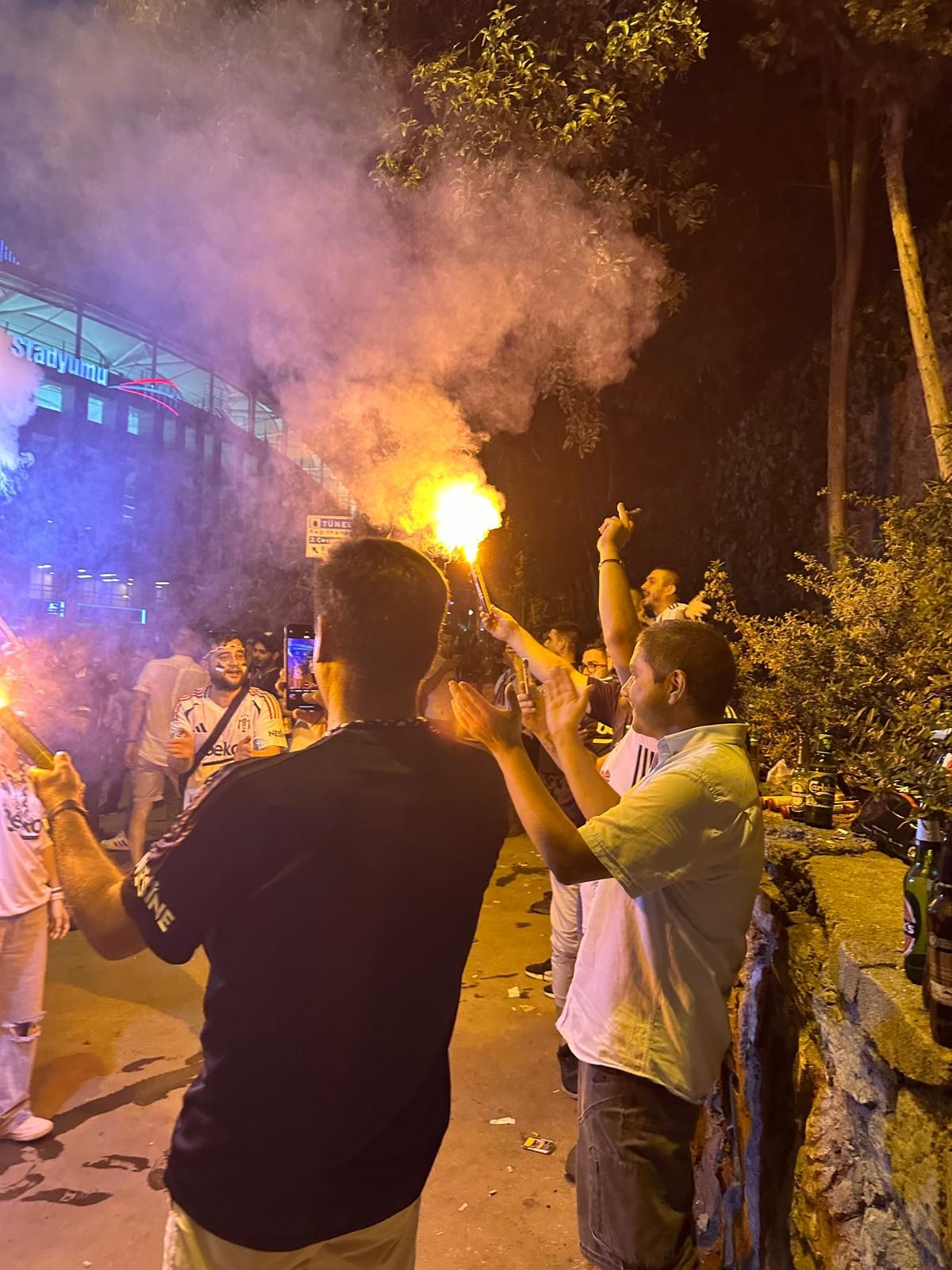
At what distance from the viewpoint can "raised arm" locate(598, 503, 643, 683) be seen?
12.8ft

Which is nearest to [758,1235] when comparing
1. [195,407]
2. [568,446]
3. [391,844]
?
[391,844]

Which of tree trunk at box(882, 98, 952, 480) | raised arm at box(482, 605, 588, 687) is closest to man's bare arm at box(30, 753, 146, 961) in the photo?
raised arm at box(482, 605, 588, 687)

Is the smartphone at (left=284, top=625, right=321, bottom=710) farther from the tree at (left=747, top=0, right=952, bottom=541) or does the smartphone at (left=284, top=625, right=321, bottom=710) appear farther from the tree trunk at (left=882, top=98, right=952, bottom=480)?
the tree trunk at (left=882, top=98, right=952, bottom=480)

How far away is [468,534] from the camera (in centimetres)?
560

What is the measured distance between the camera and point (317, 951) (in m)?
1.67

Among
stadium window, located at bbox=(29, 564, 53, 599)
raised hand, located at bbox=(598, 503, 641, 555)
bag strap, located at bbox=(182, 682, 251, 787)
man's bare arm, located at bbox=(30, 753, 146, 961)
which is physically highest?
stadium window, located at bbox=(29, 564, 53, 599)

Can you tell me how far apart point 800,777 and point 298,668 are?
7.16 m

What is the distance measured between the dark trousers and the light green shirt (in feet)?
0.24

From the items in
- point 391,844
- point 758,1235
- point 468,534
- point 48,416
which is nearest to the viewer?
point 391,844

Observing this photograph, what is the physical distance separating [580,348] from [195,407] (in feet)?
72.5

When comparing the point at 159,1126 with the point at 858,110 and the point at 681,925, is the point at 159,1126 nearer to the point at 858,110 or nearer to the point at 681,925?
the point at 681,925

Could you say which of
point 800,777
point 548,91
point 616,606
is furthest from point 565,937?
point 548,91

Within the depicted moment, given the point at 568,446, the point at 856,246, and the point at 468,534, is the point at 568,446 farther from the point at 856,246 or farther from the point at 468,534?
the point at 468,534

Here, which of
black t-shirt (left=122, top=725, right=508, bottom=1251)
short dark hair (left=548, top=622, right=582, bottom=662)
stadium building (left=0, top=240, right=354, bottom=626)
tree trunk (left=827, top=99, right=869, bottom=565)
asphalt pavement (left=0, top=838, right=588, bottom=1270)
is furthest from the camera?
stadium building (left=0, top=240, right=354, bottom=626)
